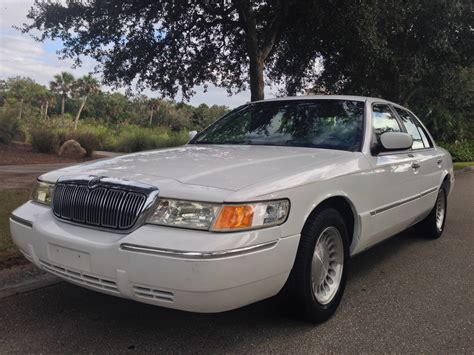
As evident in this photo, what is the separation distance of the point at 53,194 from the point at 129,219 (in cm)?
81

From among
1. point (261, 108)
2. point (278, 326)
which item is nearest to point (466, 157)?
point (261, 108)

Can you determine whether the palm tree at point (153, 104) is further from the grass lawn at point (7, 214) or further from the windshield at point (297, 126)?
the windshield at point (297, 126)

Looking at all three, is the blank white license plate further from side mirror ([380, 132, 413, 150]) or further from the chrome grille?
side mirror ([380, 132, 413, 150])

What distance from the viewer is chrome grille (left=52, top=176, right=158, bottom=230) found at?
274 centimetres

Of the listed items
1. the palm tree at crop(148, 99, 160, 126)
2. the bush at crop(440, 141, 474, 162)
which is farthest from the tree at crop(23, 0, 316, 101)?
the palm tree at crop(148, 99, 160, 126)

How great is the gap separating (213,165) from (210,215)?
60 cm

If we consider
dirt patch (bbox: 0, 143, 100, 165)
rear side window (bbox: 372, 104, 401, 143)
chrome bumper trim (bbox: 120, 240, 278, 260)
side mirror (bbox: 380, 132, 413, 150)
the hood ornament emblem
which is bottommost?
dirt patch (bbox: 0, 143, 100, 165)

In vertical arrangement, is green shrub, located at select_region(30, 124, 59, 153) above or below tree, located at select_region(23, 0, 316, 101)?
below

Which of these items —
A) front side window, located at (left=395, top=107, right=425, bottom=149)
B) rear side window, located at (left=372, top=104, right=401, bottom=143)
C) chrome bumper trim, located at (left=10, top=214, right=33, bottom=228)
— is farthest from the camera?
front side window, located at (left=395, top=107, right=425, bottom=149)

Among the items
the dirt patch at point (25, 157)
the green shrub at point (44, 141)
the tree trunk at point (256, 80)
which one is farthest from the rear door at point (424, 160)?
the green shrub at point (44, 141)

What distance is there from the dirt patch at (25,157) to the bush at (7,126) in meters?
0.60

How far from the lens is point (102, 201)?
2855 mm

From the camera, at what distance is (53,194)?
322cm

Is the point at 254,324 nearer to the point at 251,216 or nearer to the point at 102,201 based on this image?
the point at 251,216
